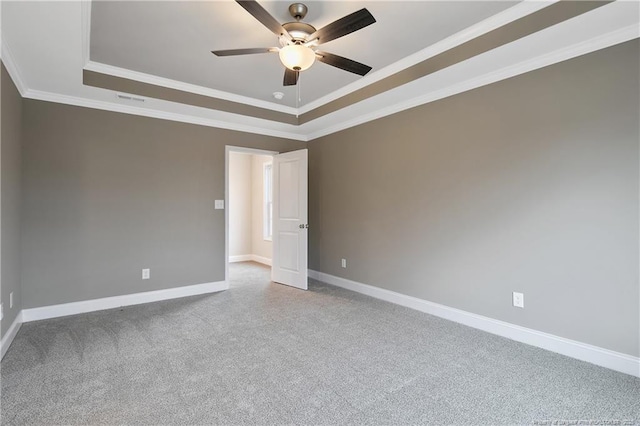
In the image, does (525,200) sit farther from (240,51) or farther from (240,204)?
(240,204)

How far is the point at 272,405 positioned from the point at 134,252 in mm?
2997

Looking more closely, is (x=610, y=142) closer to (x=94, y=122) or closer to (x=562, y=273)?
(x=562, y=273)

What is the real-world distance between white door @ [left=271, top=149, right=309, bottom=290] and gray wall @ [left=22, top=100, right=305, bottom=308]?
0.87 meters

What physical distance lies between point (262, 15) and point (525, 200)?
2623mm

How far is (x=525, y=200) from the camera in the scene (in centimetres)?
284

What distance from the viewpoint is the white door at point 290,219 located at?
4.75 meters

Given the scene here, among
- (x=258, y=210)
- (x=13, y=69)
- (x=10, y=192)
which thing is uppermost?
(x=13, y=69)

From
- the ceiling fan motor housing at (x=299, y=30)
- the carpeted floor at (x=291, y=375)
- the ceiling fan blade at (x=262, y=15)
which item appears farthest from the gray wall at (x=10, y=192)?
the ceiling fan motor housing at (x=299, y=30)

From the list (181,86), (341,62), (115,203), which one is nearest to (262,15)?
(341,62)

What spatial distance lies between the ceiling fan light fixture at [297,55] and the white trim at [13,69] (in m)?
2.14

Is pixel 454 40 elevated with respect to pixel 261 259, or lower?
elevated

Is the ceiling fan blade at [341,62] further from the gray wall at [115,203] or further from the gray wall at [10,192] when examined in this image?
the gray wall at [115,203]

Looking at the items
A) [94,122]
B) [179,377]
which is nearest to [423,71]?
[179,377]

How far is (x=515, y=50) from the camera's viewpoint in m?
2.58
